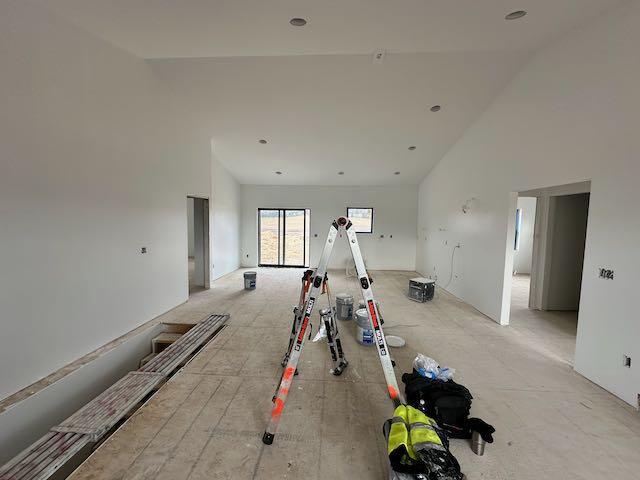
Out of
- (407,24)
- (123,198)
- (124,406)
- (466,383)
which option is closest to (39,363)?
(124,406)

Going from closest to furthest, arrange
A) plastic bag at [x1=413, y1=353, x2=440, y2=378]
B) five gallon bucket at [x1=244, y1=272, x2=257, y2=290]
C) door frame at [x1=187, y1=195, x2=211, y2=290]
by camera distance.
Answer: plastic bag at [x1=413, y1=353, x2=440, y2=378] → door frame at [x1=187, y1=195, x2=211, y2=290] → five gallon bucket at [x1=244, y1=272, x2=257, y2=290]

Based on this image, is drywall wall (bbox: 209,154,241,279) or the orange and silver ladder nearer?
the orange and silver ladder

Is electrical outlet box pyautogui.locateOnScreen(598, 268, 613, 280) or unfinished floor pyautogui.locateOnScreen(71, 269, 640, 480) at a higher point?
electrical outlet box pyautogui.locateOnScreen(598, 268, 613, 280)

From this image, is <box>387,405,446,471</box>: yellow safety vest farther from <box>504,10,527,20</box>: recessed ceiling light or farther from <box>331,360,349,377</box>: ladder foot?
<box>504,10,527,20</box>: recessed ceiling light

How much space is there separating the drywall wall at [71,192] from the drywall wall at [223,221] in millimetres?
2246

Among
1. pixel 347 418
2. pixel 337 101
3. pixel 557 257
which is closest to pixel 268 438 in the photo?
pixel 347 418

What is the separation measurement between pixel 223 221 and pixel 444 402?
6.48 metres

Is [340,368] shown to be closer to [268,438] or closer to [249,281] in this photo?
[268,438]

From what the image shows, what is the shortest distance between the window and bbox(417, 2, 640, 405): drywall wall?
4.33m

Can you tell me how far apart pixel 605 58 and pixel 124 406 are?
5277 millimetres

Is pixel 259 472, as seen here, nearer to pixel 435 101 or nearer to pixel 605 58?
pixel 605 58

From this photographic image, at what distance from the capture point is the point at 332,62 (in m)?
3.62

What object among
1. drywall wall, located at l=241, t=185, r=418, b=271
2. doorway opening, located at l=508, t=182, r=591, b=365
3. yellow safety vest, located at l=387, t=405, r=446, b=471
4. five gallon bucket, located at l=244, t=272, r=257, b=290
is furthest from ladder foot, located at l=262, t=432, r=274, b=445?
drywall wall, located at l=241, t=185, r=418, b=271

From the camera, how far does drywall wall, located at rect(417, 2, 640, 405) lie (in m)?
2.33
